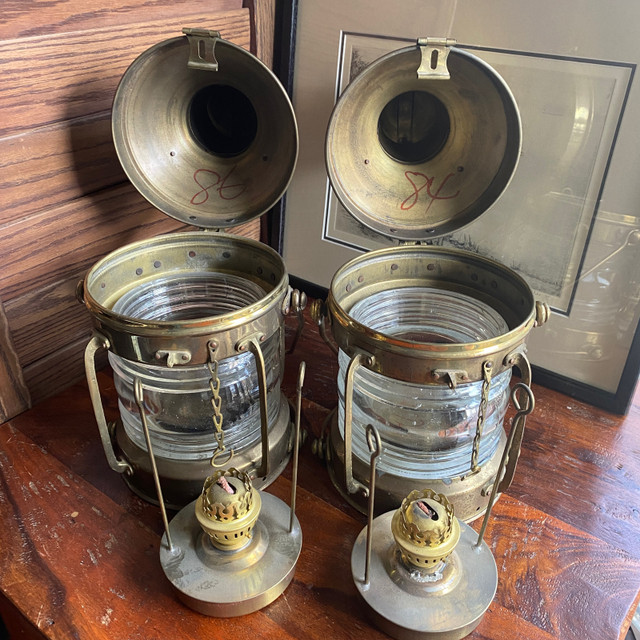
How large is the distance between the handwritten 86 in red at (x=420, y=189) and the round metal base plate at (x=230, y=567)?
1.60 feet

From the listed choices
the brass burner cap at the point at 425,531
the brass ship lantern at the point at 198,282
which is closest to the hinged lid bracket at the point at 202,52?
the brass ship lantern at the point at 198,282

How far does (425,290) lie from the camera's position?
0.87 metres

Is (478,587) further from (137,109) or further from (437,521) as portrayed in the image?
(137,109)

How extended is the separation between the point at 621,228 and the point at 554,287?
131mm

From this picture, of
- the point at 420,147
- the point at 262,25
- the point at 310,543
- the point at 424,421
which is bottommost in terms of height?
the point at 310,543

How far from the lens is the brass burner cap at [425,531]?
60cm

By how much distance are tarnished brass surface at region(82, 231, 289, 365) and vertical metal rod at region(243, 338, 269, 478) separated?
0.02 m

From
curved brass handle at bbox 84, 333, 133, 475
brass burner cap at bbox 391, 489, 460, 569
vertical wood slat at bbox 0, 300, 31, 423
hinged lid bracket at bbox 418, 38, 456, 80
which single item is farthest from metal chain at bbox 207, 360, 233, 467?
hinged lid bracket at bbox 418, 38, 456, 80

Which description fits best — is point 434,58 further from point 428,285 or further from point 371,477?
point 371,477

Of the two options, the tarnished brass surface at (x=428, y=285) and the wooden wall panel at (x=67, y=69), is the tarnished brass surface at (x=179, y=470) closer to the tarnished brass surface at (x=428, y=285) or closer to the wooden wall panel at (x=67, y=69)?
the tarnished brass surface at (x=428, y=285)

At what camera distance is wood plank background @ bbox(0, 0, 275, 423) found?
0.77m

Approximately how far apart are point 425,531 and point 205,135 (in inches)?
27.0

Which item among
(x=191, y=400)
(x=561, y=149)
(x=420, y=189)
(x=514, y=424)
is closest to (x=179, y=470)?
(x=191, y=400)

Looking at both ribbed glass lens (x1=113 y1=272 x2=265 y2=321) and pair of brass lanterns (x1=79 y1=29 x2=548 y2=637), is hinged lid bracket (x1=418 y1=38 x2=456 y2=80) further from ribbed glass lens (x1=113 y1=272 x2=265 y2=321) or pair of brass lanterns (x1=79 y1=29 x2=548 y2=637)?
ribbed glass lens (x1=113 y1=272 x2=265 y2=321)
